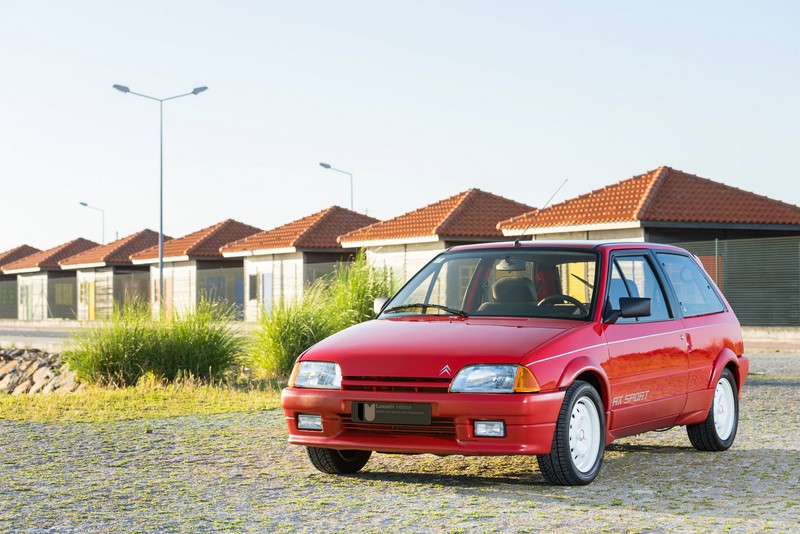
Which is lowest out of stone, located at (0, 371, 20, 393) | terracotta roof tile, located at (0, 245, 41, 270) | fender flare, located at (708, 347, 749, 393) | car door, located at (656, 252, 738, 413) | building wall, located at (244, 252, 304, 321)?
stone, located at (0, 371, 20, 393)

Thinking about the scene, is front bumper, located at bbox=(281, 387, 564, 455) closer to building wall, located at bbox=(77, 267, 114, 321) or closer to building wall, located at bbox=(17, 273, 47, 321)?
building wall, located at bbox=(77, 267, 114, 321)

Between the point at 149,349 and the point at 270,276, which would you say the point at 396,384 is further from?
A: the point at 270,276

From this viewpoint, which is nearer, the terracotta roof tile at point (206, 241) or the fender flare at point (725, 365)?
the fender flare at point (725, 365)

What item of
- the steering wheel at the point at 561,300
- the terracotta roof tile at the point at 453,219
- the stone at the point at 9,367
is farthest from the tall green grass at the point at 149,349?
the terracotta roof tile at the point at 453,219

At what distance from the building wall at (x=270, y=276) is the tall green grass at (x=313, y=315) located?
82.8ft

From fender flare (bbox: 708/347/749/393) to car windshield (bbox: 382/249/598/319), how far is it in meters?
1.58

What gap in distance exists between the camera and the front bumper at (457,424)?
7266 millimetres

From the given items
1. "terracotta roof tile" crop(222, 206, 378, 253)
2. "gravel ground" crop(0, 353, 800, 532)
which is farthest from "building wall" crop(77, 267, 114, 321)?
"gravel ground" crop(0, 353, 800, 532)

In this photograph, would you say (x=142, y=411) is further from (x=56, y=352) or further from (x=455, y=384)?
(x=56, y=352)

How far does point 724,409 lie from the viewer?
988 centimetres

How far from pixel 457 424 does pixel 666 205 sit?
2898 cm

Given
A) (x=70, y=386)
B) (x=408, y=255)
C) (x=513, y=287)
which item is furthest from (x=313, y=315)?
(x=408, y=255)

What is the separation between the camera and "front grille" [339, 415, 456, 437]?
24.2 ft

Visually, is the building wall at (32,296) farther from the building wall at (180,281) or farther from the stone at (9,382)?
the stone at (9,382)
